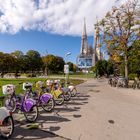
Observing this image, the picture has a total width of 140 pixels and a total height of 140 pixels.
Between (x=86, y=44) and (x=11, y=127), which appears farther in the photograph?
(x=86, y=44)

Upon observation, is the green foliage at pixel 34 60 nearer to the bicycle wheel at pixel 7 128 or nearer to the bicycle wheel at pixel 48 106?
the bicycle wheel at pixel 48 106

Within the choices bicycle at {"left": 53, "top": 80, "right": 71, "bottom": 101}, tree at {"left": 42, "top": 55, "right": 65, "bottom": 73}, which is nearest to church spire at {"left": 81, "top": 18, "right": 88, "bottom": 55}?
tree at {"left": 42, "top": 55, "right": 65, "bottom": 73}

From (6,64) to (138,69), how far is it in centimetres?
4464

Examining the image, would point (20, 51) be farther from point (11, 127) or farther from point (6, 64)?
point (11, 127)

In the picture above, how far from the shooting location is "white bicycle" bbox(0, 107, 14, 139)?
727cm

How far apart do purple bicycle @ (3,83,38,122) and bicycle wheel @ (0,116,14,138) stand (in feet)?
6.10

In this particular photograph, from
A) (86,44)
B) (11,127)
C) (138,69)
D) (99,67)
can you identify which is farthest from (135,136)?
(86,44)

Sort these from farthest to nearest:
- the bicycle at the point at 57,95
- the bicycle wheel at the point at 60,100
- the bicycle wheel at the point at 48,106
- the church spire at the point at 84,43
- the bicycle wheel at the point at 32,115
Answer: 1. the church spire at the point at 84,43
2. the bicycle wheel at the point at 60,100
3. the bicycle at the point at 57,95
4. the bicycle wheel at the point at 48,106
5. the bicycle wheel at the point at 32,115

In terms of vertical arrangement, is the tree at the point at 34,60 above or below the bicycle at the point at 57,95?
above

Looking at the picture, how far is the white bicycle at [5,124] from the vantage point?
727cm

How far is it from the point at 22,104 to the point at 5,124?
6.94ft

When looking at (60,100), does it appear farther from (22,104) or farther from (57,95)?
(22,104)

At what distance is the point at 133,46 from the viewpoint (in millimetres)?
32375

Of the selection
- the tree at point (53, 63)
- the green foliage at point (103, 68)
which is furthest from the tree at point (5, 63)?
the tree at point (53, 63)
